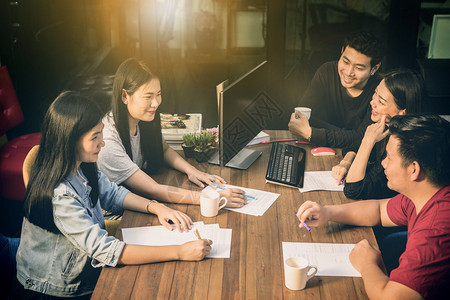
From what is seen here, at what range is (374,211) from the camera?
1689 mm

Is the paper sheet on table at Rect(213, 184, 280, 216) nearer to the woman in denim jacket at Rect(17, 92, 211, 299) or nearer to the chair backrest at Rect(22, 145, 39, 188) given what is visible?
the woman in denim jacket at Rect(17, 92, 211, 299)

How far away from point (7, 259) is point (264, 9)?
9.72ft

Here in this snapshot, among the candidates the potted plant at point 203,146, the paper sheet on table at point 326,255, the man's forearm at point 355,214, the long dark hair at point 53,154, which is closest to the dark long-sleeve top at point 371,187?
the man's forearm at point 355,214

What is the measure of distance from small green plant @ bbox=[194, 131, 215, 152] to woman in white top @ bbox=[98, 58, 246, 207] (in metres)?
0.14

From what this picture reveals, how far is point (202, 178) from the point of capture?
80.6 inches

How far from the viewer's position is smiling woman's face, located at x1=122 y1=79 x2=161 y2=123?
2033mm

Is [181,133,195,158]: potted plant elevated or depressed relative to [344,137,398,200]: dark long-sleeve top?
elevated

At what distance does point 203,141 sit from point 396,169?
3.70 feet

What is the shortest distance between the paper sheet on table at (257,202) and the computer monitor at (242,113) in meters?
0.22

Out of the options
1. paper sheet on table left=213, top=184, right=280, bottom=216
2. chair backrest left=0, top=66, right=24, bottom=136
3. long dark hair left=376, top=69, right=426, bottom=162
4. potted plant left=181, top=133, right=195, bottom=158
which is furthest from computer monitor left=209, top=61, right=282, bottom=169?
chair backrest left=0, top=66, right=24, bottom=136

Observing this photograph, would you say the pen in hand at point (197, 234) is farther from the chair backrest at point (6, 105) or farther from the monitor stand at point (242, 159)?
the chair backrest at point (6, 105)

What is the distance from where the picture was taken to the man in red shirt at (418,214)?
1.19 m

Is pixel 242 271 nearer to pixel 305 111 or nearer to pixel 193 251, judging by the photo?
pixel 193 251

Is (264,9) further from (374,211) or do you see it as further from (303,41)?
(374,211)
